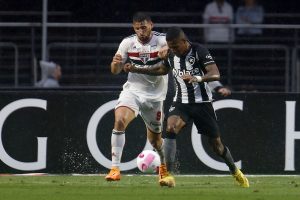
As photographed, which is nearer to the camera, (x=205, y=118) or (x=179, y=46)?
(x=179, y=46)

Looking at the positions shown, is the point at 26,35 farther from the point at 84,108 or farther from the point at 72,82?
the point at 84,108

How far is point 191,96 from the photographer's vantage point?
13.3 meters

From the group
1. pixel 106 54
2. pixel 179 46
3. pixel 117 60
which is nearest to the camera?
pixel 179 46

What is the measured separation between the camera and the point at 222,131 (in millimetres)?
16312

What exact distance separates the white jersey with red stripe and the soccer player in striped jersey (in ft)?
2.01

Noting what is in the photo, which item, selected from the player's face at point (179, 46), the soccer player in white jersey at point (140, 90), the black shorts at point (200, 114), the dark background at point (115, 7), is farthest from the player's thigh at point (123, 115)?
the dark background at point (115, 7)

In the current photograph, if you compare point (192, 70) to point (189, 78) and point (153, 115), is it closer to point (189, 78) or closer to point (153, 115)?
point (189, 78)

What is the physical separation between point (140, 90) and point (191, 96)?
1.22 metres

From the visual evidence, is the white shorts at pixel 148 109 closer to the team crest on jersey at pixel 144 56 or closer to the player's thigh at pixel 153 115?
the player's thigh at pixel 153 115

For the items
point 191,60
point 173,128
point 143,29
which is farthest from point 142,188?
point 143,29

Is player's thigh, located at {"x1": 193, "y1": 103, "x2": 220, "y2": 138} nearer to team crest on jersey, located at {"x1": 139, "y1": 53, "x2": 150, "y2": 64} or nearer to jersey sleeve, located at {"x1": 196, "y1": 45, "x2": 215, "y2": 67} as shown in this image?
jersey sleeve, located at {"x1": 196, "y1": 45, "x2": 215, "y2": 67}

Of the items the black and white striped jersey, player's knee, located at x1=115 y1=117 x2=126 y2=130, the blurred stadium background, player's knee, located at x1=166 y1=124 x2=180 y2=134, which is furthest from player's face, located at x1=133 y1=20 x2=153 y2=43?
the blurred stadium background

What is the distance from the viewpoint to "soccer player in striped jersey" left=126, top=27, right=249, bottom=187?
42.9ft

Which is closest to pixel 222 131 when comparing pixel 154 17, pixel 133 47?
pixel 133 47
